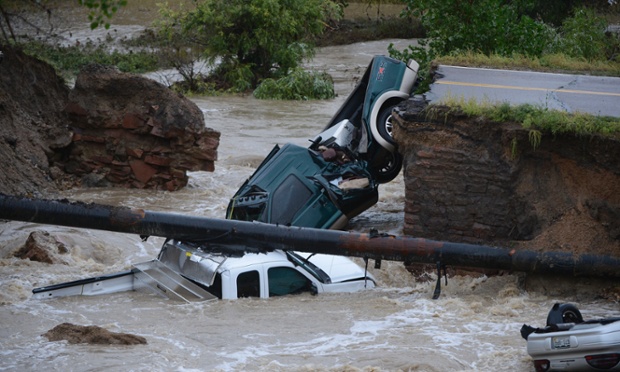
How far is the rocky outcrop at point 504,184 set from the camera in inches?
494

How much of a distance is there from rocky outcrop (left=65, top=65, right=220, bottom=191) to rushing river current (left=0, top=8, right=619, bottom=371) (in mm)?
4164

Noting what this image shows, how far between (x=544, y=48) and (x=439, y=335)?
15423 mm

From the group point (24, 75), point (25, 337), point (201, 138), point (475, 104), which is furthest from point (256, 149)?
point (25, 337)

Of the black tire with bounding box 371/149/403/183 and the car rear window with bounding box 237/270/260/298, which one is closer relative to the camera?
the car rear window with bounding box 237/270/260/298

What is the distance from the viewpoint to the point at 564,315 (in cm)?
894

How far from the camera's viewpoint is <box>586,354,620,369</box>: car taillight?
787 cm

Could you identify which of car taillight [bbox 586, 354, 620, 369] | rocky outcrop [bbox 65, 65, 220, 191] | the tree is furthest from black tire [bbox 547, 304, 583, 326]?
the tree

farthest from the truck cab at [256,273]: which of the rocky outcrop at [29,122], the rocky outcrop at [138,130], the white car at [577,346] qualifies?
the rocky outcrop at [138,130]

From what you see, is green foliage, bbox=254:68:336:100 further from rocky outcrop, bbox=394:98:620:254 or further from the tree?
rocky outcrop, bbox=394:98:620:254

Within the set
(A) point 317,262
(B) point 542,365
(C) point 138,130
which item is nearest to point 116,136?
(C) point 138,130

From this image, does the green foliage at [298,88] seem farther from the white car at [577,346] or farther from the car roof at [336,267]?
the white car at [577,346]

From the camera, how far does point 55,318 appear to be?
10859mm

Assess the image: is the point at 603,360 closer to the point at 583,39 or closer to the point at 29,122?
the point at 29,122

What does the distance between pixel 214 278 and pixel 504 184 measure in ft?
15.6
